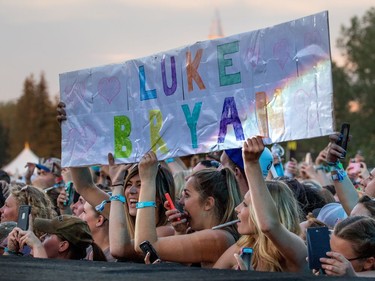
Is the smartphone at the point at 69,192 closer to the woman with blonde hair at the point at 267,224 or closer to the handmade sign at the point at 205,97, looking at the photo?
the handmade sign at the point at 205,97

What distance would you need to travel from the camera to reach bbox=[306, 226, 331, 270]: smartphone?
4.35 meters

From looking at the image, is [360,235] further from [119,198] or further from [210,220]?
[119,198]

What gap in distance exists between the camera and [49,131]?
102 metres

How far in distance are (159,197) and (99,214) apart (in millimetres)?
800

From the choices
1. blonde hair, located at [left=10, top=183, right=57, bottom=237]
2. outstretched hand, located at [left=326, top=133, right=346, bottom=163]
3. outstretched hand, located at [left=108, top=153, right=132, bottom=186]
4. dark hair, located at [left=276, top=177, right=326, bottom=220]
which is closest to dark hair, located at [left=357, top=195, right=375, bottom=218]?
outstretched hand, located at [left=326, top=133, right=346, bottom=163]

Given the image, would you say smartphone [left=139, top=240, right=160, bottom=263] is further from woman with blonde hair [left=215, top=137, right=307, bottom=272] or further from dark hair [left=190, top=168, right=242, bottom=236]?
dark hair [left=190, top=168, right=242, bottom=236]

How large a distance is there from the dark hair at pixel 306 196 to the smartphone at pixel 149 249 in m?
1.97

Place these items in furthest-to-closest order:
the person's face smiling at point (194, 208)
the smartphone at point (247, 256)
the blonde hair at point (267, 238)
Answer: the person's face smiling at point (194, 208) < the blonde hair at point (267, 238) < the smartphone at point (247, 256)

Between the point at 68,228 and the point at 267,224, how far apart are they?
202 cm

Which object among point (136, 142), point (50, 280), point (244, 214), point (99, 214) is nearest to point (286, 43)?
point (244, 214)

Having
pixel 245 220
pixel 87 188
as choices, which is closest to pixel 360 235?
pixel 245 220

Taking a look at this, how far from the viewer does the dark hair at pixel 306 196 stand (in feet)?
24.5

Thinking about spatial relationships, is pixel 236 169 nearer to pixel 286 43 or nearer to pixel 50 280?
pixel 286 43

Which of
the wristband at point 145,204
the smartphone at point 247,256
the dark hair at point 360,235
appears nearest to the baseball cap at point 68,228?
the wristband at point 145,204
